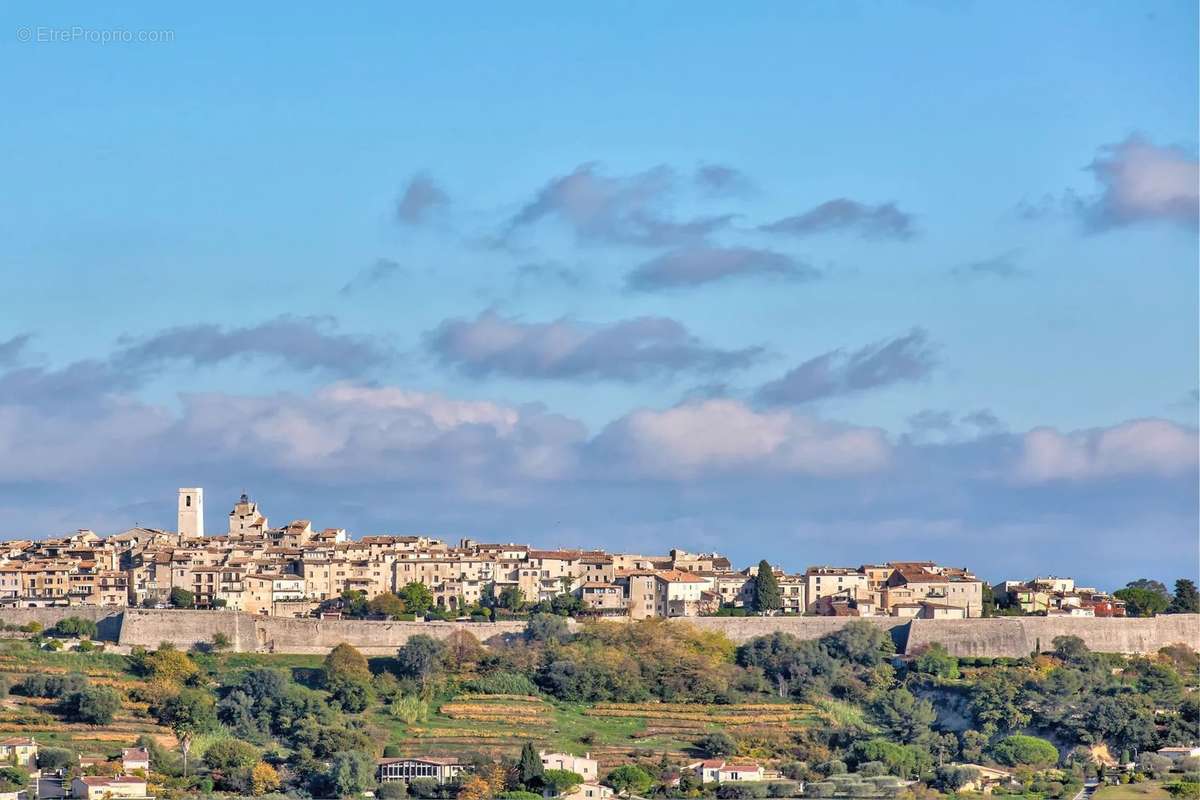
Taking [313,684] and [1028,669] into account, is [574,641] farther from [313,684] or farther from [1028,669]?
[1028,669]

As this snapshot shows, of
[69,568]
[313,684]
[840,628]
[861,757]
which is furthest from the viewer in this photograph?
[69,568]

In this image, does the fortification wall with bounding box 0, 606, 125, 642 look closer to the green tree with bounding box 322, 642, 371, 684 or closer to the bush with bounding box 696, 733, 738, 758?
the green tree with bounding box 322, 642, 371, 684

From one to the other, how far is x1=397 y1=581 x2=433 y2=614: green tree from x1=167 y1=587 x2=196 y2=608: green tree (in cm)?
491


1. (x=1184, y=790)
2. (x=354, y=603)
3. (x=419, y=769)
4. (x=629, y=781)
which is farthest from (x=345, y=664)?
(x=1184, y=790)

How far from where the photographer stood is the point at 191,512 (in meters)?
69.0

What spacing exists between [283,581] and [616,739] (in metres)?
13.0

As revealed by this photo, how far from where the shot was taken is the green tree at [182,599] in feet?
195

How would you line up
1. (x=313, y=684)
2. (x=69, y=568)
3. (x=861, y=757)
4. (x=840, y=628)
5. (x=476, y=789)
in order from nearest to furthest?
(x=476, y=789)
(x=861, y=757)
(x=313, y=684)
(x=840, y=628)
(x=69, y=568)

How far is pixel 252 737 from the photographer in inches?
1964

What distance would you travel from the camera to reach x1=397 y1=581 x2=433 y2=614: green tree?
6016 cm

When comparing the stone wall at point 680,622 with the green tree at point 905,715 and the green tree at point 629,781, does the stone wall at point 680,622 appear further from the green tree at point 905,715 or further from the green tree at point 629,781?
the green tree at point 629,781

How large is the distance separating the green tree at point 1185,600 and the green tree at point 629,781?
1991 centimetres

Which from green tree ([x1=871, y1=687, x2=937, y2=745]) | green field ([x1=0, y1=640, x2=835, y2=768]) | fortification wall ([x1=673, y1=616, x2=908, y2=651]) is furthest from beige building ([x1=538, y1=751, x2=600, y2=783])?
fortification wall ([x1=673, y1=616, x2=908, y2=651])

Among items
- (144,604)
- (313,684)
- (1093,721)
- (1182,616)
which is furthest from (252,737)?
(1182,616)
